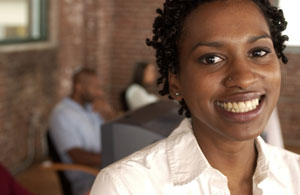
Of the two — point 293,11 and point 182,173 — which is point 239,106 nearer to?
point 182,173

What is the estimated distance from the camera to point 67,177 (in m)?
3.11

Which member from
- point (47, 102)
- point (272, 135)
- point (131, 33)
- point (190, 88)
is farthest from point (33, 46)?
point (190, 88)

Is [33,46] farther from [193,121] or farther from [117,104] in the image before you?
[193,121]

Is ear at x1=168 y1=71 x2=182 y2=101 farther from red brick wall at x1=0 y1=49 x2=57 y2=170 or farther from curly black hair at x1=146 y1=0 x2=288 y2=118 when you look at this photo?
red brick wall at x1=0 y1=49 x2=57 y2=170

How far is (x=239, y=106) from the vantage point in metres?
1.02

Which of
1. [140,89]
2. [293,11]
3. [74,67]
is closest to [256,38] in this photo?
[140,89]

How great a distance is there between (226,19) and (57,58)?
469 centimetres

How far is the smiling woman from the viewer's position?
3.32ft

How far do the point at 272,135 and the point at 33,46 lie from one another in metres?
3.93

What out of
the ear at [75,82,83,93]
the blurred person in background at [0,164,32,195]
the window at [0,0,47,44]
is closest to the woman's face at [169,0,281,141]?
the blurred person in background at [0,164,32,195]

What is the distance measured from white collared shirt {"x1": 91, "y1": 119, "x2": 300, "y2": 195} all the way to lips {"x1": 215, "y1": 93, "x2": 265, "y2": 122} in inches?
5.7

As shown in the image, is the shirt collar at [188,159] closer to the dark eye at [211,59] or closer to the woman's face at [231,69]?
the woman's face at [231,69]

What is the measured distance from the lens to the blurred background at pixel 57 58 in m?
4.71

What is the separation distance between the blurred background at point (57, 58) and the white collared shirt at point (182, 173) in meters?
3.68
